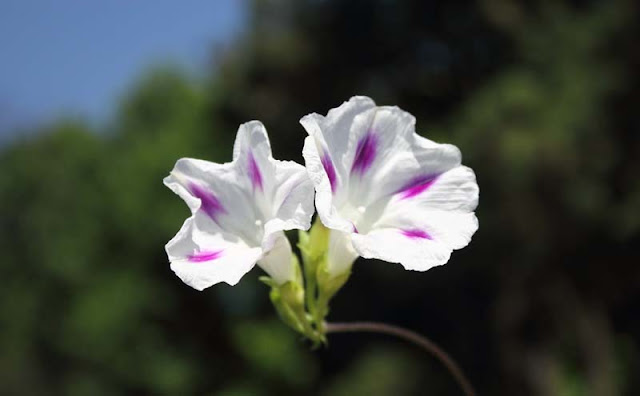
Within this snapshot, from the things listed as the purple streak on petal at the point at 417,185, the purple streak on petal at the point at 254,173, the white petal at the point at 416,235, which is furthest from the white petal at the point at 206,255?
the purple streak on petal at the point at 417,185

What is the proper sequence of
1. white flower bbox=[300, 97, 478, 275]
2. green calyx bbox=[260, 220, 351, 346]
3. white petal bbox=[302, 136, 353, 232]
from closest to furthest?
white petal bbox=[302, 136, 353, 232]
white flower bbox=[300, 97, 478, 275]
green calyx bbox=[260, 220, 351, 346]

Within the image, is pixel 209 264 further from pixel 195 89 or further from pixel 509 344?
pixel 195 89

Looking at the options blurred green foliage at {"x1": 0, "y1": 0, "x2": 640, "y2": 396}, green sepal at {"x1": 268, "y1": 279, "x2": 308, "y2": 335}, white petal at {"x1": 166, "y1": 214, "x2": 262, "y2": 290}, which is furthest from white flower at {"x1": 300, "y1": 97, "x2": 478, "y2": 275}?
blurred green foliage at {"x1": 0, "y1": 0, "x2": 640, "y2": 396}

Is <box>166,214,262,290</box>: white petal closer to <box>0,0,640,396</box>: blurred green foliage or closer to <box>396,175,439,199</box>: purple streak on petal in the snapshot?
<box>396,175,439,199</box>: purple streak on petal

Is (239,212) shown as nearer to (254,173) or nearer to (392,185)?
(254,173)

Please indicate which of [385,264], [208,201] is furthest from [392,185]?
[385,264]
